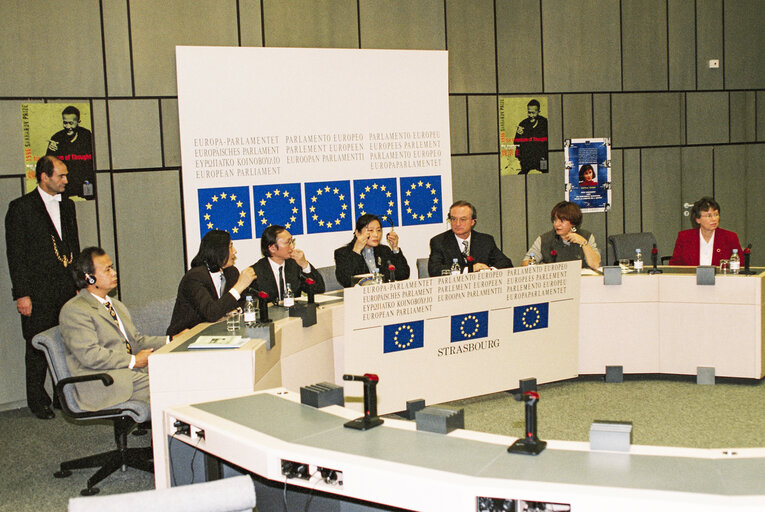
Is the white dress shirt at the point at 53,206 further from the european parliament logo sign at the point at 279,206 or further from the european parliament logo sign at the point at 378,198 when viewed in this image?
the european parliament logo sign at the point at 378,198

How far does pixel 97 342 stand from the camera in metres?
4.50

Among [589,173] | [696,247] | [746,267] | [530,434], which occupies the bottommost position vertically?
[530,434]

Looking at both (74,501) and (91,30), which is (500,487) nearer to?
(74,501)

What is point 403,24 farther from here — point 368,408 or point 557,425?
point 368,408

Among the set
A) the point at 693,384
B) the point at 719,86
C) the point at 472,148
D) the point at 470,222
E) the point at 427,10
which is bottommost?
the point at 693,384

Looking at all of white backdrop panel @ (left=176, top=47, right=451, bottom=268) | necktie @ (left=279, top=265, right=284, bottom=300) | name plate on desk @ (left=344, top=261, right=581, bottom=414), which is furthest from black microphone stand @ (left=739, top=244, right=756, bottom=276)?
necktie @ (left=279, top=265, right=284, bottom=300)

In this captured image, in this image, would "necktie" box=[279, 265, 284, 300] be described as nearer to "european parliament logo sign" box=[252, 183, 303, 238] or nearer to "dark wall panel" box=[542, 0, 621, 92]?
"european parliament logo sign" box=[252, 183, 303, 238]

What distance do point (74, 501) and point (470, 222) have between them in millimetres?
4563

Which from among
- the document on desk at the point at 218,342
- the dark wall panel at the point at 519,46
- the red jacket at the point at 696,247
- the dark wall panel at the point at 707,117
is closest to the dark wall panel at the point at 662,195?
the dark wall panel at the point at 707,117

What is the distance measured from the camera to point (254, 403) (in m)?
3.49

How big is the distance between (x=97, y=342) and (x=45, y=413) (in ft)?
6.54

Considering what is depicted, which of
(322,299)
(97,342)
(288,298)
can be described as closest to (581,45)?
(322,299)

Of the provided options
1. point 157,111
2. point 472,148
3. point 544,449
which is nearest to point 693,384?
point 472,148

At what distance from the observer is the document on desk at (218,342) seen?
4086 mm
